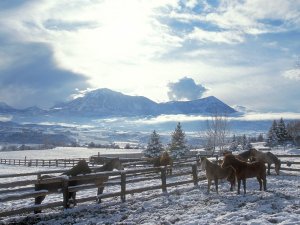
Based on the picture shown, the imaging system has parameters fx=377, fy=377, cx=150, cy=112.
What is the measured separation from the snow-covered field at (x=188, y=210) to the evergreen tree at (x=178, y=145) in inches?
1195

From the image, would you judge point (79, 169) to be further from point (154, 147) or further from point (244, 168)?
point (154, 147)

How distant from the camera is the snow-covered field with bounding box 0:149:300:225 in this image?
1190 centimetres

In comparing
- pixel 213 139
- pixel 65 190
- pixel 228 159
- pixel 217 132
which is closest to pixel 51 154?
pixel 213 139

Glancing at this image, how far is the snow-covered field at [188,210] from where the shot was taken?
11.9m

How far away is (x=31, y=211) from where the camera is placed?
13.9 metres

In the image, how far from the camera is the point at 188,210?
13.5 metres

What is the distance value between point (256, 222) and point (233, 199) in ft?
14.0

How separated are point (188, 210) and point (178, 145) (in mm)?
34620

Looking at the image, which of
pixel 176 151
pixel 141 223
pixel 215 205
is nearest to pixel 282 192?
pixel 215 205

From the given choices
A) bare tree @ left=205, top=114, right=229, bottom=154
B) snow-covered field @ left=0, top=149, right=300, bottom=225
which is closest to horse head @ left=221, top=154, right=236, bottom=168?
snow-covered field @ left=0, top=149, right=300, bottom=225

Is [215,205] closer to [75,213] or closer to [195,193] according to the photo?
[195,193]

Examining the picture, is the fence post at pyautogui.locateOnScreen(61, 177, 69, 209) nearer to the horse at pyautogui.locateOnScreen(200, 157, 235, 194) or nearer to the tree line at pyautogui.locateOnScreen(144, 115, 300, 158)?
the horse at pyautogui.locateOnScreen(200, 157, 235, 194)

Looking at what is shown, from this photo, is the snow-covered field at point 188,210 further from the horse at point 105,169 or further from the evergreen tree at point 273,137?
the evergreen tree at point 273,137

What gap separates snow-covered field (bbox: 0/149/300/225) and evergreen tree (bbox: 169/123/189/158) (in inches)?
1195
